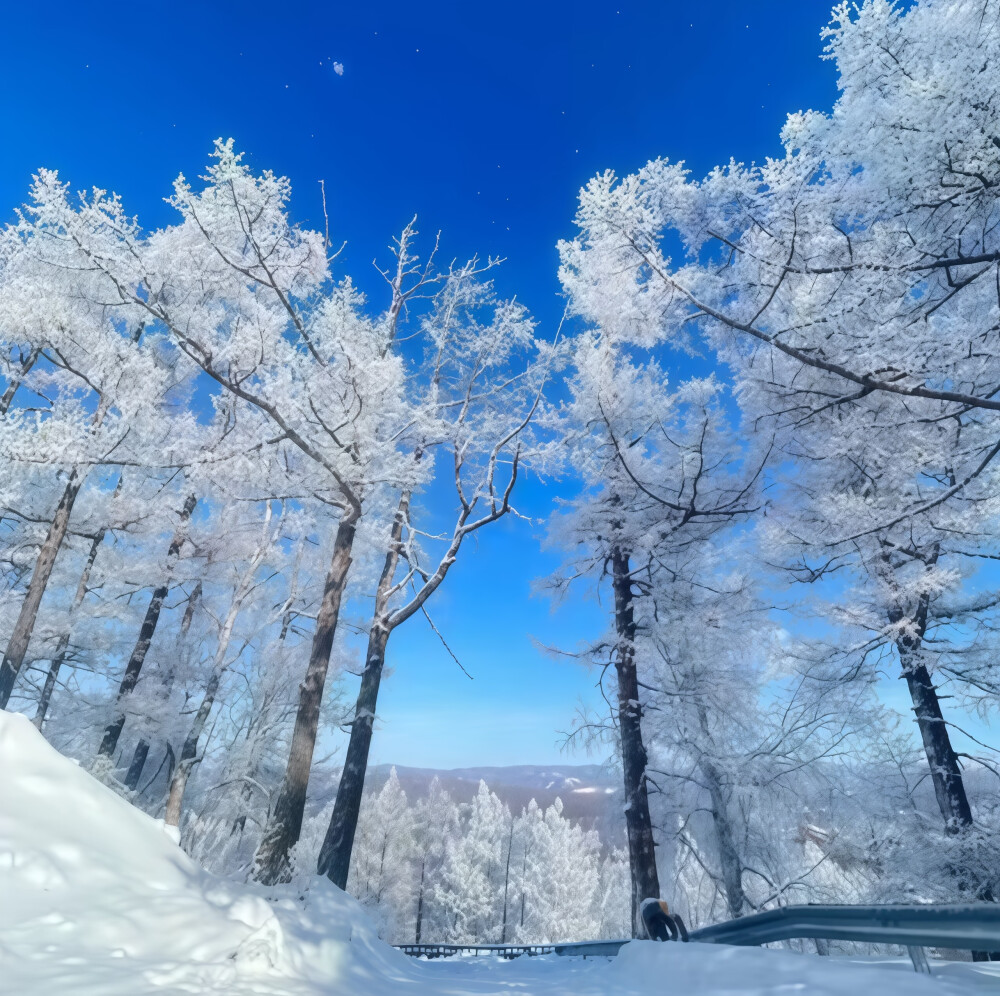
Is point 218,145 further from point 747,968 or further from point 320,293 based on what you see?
point 747,968

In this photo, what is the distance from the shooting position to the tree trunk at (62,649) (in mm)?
12844

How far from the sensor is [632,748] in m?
9.69

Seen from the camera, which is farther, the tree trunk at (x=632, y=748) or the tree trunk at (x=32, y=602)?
the tree trunk at (x=32, y=602)

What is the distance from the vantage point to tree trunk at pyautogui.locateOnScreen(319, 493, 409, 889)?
8438 millimetres

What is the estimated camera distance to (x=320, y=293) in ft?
33.2

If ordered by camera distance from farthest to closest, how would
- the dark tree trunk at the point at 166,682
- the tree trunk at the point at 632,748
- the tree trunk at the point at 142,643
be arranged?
the dark tree trunk at the point at 166,682, the tree trunk at the point at 142,643, the tree trunk at the point at 632,748

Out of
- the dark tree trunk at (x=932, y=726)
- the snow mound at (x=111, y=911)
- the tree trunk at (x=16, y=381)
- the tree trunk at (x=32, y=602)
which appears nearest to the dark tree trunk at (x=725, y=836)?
the dark tree trunk at (x=932, y=726)

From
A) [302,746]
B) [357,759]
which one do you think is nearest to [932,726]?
[357,759]

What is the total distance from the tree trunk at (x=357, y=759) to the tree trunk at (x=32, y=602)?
6014 mm

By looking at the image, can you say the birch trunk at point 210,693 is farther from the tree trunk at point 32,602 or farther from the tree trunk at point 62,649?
the tree trunk at point 32,602

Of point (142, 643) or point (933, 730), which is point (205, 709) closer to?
point (142, 643)

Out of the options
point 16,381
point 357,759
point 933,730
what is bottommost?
point 357,759

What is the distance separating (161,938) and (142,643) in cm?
1306

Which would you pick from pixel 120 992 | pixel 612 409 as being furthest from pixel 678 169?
pixel 120 992
